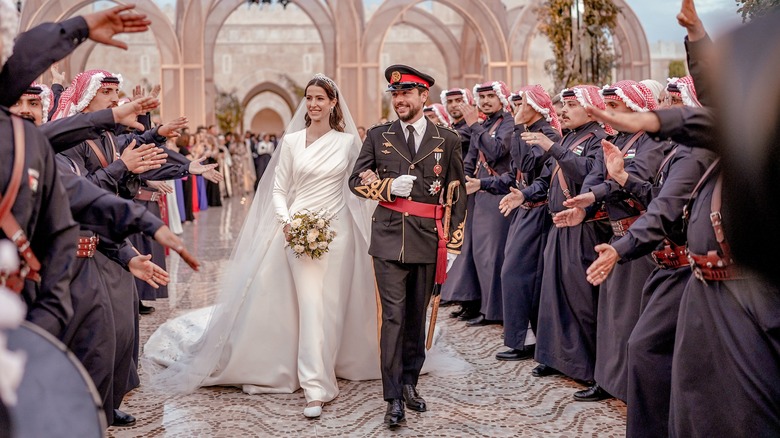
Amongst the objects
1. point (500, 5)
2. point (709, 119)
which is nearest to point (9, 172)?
point (709, 119)

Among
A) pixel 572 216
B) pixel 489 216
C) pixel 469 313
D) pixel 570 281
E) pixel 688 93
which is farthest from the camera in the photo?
pixel 469 313

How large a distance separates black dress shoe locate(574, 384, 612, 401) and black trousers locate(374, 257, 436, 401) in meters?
1.10

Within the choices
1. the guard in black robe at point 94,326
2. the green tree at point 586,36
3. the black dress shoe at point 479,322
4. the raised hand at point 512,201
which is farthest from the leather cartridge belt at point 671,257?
the green tree at point 586,36

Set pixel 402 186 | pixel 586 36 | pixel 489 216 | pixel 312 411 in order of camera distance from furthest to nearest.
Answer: pixel 586 36
pixel 489 216
pixel 312 411
pixel 402 186

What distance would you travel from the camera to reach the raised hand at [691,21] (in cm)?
313

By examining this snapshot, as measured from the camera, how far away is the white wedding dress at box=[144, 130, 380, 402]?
5.43 metres

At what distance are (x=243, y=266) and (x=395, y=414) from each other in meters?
1.67

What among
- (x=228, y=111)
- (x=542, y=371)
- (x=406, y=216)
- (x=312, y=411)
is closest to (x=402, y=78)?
(x=406, y=216)

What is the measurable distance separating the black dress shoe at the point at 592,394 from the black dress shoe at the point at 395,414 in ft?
4.13

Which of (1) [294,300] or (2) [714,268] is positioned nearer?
(2) [714,268]

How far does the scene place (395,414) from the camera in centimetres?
473

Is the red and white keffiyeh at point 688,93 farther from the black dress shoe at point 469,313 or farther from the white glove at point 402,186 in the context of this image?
the black dress shoe at point 469,313

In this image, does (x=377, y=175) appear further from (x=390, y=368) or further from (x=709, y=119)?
(x=709, y=119)

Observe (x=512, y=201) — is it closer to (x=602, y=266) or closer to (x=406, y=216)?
(x=406, y=216)
